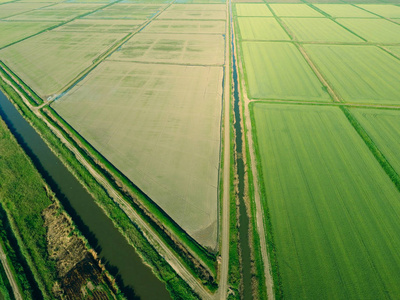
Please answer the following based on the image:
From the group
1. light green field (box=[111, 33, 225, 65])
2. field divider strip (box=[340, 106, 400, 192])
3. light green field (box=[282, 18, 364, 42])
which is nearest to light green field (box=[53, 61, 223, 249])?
light green field (box=[111, 33, 225, 65])

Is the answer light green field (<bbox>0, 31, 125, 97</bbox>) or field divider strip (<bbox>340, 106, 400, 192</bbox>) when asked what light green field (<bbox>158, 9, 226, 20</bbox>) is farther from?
field divider strip (<bbox>340, 106, 400, 192</bbox>)

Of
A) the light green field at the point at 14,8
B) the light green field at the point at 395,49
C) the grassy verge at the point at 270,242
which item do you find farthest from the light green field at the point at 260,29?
the light green field at the point at 14,8

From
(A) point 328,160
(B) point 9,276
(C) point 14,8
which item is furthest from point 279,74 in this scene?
(C) point 14,8

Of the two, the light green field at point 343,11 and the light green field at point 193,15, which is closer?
the light green field at point 343,11

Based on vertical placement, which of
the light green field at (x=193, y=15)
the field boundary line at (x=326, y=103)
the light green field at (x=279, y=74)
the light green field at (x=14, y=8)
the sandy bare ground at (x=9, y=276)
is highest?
the light green field at (x=14, y=8)

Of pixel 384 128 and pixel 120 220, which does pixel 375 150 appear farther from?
pixel 120 220

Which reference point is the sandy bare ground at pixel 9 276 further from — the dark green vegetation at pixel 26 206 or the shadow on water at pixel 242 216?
the shadow on water at pixel 242 216
